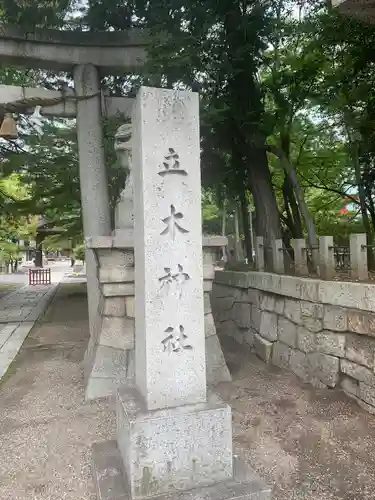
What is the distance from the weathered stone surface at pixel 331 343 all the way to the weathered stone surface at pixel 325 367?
69 millimetres

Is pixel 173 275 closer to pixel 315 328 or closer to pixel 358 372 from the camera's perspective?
pixel 358 372

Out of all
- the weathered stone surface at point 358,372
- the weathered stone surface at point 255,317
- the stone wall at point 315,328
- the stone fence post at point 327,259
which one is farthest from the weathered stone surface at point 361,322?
the weathered stone surface at point 255,317

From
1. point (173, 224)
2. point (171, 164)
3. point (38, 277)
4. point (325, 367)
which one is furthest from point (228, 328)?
point (38, 277)

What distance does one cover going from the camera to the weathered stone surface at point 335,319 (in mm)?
4332

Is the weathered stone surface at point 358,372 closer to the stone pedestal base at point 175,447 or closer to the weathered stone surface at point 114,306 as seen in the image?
the stone pedestal base at point 175,447

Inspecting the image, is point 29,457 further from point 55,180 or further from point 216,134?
point 55,180

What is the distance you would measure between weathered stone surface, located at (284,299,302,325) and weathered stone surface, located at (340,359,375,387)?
33.9 inches

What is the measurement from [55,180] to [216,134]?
179 inches

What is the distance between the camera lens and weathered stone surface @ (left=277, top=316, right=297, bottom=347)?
17.2 ft

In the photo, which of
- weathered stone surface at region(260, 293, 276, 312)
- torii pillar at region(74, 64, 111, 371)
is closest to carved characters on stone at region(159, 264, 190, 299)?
weathered stone surface at region(260, 293, 276, 312)

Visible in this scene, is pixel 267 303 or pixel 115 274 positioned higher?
pixel 115 274

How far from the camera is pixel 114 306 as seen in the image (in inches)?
189

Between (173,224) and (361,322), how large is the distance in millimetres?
2521

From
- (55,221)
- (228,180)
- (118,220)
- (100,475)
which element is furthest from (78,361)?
(55,221)
